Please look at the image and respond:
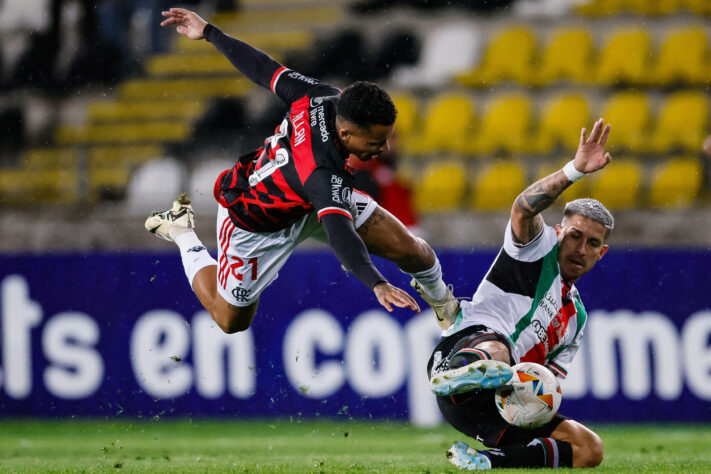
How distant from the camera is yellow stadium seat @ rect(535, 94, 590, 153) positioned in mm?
12711

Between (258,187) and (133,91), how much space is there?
9.22 metres

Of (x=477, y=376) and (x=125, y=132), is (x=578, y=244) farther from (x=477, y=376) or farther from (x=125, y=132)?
(x=125, y=132)

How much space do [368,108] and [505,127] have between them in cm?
780

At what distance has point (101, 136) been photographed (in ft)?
45.9

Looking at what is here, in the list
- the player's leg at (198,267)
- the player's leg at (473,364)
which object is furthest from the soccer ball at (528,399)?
the player's leg at (198,267)

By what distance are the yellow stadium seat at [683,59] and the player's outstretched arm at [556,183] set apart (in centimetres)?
802

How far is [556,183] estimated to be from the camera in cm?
590

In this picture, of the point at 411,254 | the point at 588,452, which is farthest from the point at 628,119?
the point at 588,452

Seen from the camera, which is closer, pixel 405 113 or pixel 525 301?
pixel 525 301

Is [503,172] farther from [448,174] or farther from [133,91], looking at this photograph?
[133,91]

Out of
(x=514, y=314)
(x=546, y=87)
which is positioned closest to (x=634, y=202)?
(x=546, y=87)

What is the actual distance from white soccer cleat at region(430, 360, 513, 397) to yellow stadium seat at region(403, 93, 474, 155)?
7665mm

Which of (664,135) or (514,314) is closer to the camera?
(514,314)

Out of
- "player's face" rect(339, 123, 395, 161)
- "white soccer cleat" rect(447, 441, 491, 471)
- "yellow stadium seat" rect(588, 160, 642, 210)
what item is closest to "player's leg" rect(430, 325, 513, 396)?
"white soccer cleat" rect(447, 441, 491, 471)
